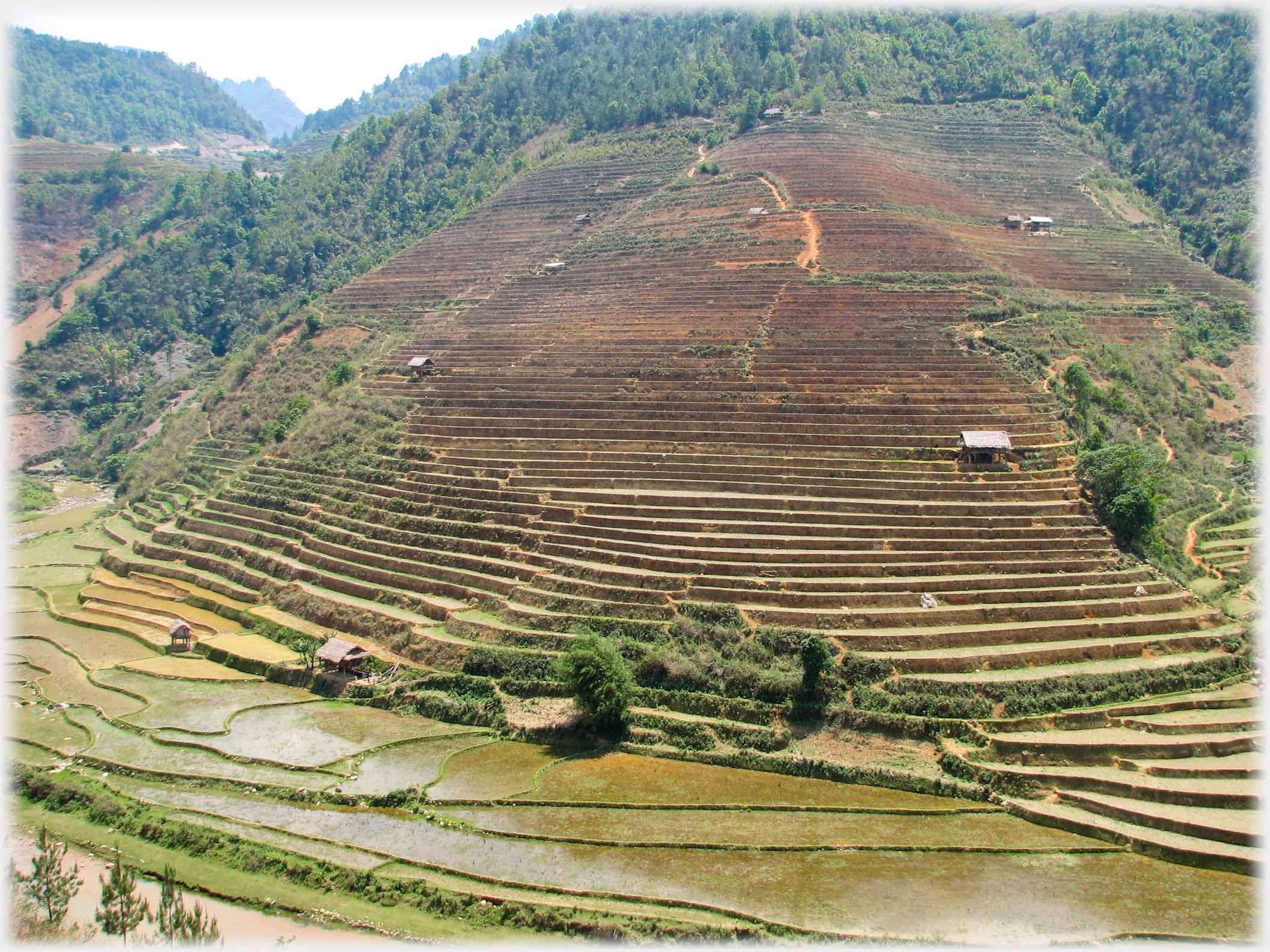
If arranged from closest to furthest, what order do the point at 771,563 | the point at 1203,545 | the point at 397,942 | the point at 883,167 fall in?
1. the point at 397,942
2. the point at 771,563
3. the point at 1203,545
4. the point at 883,167

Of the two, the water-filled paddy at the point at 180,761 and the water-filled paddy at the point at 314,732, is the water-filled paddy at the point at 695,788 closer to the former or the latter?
the water-filled paddy at the point at 314,732

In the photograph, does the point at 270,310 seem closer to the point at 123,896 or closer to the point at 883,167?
the point at 883,167

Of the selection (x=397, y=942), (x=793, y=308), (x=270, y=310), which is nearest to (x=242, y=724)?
(x=397, y=942)

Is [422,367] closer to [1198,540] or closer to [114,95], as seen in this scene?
[1198,540]

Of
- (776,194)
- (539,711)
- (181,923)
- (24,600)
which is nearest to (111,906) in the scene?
(181,923)

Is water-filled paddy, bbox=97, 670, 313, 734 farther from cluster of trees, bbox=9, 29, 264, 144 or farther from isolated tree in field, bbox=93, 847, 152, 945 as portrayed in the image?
cluster of trees, bbox=9, 29, 264, 144

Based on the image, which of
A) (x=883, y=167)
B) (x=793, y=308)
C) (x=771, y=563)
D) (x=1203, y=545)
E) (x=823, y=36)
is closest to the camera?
(x=771, y=563)

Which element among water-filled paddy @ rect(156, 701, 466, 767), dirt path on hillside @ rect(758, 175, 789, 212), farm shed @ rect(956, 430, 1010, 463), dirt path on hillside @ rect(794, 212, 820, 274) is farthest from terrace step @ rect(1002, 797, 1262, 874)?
dirt path on hillside @ rect(758, 175, 789, 212)
